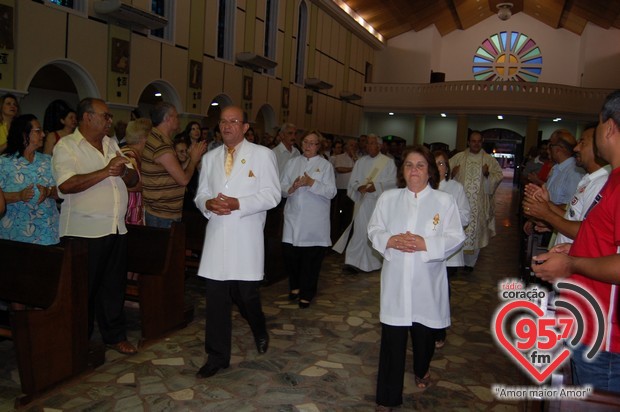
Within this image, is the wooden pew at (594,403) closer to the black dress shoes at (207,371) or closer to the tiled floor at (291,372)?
the tiled floor at (291,372)

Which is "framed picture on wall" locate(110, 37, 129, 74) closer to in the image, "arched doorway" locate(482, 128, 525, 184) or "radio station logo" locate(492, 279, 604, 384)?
"radio station logo" locate(492, 279, 604, 384)

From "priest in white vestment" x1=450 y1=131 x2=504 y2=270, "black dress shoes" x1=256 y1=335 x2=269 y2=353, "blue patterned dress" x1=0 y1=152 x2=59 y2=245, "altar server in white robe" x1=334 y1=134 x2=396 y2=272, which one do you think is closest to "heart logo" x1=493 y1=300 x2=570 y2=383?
"black dress shoes" x1=256 y1=335 x2=269 y2=353

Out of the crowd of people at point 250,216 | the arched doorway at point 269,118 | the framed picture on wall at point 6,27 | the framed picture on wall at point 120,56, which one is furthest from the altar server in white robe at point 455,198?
the arched doorway at point 269,118

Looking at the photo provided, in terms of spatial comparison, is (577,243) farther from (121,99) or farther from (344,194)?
(121,99)

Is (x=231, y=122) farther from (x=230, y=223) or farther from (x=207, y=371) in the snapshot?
(x=207, y=371)

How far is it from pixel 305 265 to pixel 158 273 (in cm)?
158

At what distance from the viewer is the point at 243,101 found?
15.2 meters

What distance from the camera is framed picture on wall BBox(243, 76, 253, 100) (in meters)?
15.2

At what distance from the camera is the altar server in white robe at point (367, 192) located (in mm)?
6906

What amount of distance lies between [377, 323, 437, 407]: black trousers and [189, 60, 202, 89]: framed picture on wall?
1075 centimetres

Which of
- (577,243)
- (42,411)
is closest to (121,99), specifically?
(42,411)

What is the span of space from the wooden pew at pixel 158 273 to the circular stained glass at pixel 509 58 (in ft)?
86.3

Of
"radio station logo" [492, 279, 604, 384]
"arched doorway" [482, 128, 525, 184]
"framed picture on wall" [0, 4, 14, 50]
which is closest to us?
"radio station logo" [492, 279, 604, 384]

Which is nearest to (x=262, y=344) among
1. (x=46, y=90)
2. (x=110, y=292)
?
(x=110, y=292)
